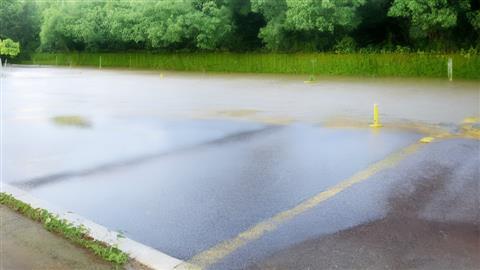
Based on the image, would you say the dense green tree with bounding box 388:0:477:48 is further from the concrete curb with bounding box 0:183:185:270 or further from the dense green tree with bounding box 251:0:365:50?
the concrete curb with bounding box 0:183:185:270

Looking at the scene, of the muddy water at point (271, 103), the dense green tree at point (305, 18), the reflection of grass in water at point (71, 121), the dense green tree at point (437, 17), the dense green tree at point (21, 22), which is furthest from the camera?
the dense green tree at point (21, 22)

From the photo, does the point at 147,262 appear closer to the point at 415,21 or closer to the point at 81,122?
the point at 81,122

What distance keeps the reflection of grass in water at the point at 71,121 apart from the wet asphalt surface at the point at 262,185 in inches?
16.2

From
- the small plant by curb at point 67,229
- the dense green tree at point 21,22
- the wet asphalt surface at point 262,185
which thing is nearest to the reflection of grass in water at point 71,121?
the wet asphalt surface at point 262,185

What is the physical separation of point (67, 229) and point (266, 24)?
41.0 metres

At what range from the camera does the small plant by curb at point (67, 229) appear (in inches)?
194

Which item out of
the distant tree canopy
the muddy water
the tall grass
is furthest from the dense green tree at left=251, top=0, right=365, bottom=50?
the muddy water

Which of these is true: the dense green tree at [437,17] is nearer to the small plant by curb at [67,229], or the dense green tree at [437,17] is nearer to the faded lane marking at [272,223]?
the faded lane marking at [272,223]

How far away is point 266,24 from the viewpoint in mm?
44750

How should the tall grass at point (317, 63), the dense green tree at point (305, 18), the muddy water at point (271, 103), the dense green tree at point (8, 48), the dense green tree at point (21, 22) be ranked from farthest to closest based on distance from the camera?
the dense green tree at point (21, 22), the dense green tree at point (8, 48), the dense green tree at point (305, 18), the tall grass at point (317, 63), the muddy water at point (271, 103)

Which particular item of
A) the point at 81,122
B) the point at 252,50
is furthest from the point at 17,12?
the point at 81,122

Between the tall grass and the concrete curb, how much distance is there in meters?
27.6

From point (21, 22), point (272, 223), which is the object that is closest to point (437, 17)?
point (272, 223)

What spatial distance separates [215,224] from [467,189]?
3716 mm
